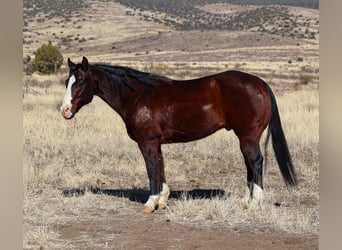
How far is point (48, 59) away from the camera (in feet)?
57.3

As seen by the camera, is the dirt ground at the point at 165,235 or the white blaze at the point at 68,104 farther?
the white blaze at the point at 68,104

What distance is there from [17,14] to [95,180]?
4382 millimetres

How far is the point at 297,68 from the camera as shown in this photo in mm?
24312

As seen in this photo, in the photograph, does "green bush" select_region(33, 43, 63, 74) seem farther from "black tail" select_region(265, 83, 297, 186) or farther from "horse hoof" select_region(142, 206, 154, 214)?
"black tail" select_region(265, 83, 297, 186)

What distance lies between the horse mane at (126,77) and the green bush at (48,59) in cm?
1201

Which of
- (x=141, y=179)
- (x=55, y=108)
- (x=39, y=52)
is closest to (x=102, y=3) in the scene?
(x=39, y=52)

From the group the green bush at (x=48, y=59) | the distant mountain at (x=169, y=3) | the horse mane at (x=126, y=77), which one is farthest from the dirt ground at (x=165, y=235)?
the distant mountain at (x=169, y=3)

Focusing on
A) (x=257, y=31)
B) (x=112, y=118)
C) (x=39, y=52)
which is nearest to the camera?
(x=112, y=118)

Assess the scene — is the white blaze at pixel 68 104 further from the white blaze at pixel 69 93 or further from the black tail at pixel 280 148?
the black tail at pixel 280 148

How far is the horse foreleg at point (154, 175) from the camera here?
15.5 feet

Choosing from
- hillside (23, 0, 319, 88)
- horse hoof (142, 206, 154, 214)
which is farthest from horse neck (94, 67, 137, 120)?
hillside (23, 0, 319, 88)

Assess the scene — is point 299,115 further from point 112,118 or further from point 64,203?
point 64,203

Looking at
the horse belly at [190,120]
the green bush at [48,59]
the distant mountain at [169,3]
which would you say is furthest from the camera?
the distant mountain at [169,3]

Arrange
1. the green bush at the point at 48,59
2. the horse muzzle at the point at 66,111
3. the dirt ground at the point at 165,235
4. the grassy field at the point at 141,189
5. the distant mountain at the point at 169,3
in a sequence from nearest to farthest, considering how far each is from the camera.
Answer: the dirt ground at the point at 165,235 < the grassy field at the point at 141,189 < the horse muzzle at the point at 66,111 < the green bush at the point at 48,59 < the distant mountain at the point at 169,3
